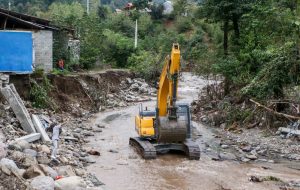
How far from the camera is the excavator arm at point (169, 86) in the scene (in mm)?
14858

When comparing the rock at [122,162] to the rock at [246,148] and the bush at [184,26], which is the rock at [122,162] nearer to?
the rock at [246,148]

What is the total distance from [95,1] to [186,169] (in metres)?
67.3

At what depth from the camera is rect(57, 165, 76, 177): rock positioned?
12102mm

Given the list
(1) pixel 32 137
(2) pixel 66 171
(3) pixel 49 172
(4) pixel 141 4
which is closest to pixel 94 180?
(2) pixel 66 171

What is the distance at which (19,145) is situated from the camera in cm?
1334

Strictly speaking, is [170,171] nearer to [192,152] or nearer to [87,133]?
[192,152]

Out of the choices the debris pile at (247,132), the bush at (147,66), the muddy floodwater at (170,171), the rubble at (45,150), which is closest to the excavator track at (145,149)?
the muddy floodwater at (170,171)

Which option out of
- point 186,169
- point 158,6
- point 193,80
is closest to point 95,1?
point 158,6

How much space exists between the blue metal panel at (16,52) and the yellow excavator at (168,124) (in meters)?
Result: 8.53

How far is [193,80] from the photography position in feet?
136

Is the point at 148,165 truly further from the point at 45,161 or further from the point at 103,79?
the point at 103,79

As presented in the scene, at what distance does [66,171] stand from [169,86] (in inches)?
190

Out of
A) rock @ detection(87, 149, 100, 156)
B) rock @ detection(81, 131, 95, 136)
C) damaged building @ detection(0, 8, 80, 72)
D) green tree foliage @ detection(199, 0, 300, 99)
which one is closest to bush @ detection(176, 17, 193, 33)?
damaged building @ detection(0, 8, 80, 72)

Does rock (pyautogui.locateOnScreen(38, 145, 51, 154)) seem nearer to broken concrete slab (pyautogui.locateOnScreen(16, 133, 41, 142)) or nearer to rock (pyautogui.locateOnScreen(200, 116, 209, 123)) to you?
broken concrete slab (pyautogui.locateOnScreen(16, 133, 41, 142))
